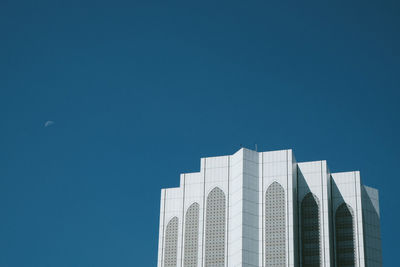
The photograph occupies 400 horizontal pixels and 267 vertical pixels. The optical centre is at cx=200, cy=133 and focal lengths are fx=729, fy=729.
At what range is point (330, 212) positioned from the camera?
11594cm

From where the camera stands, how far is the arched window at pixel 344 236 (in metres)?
112

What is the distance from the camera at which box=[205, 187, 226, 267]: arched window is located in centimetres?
11300

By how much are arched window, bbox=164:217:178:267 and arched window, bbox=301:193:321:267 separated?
69.8 ft

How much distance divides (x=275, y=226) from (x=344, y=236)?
37.6ft

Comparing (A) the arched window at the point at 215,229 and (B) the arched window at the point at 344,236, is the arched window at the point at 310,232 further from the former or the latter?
(A) the arched window at the point at 215,229

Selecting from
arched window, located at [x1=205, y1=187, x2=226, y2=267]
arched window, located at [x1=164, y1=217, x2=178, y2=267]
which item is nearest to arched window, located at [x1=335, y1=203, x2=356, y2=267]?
arched window, located at [x1=205, y1=187, x2=226, y2=267]

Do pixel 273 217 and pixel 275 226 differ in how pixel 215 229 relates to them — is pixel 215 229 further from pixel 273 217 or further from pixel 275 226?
pixel 275 226

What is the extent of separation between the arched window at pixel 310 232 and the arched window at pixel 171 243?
838 inches

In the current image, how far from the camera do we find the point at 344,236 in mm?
114375

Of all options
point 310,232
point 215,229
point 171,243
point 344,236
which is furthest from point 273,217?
point 171,243

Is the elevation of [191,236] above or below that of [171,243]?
above

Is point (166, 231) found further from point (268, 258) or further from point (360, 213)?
point (360, 213)

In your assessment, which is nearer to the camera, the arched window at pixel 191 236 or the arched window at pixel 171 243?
the arched window at pixel 191 236

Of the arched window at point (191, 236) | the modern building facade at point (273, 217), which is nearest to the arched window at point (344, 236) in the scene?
the modern building facade at point (273, 217)
